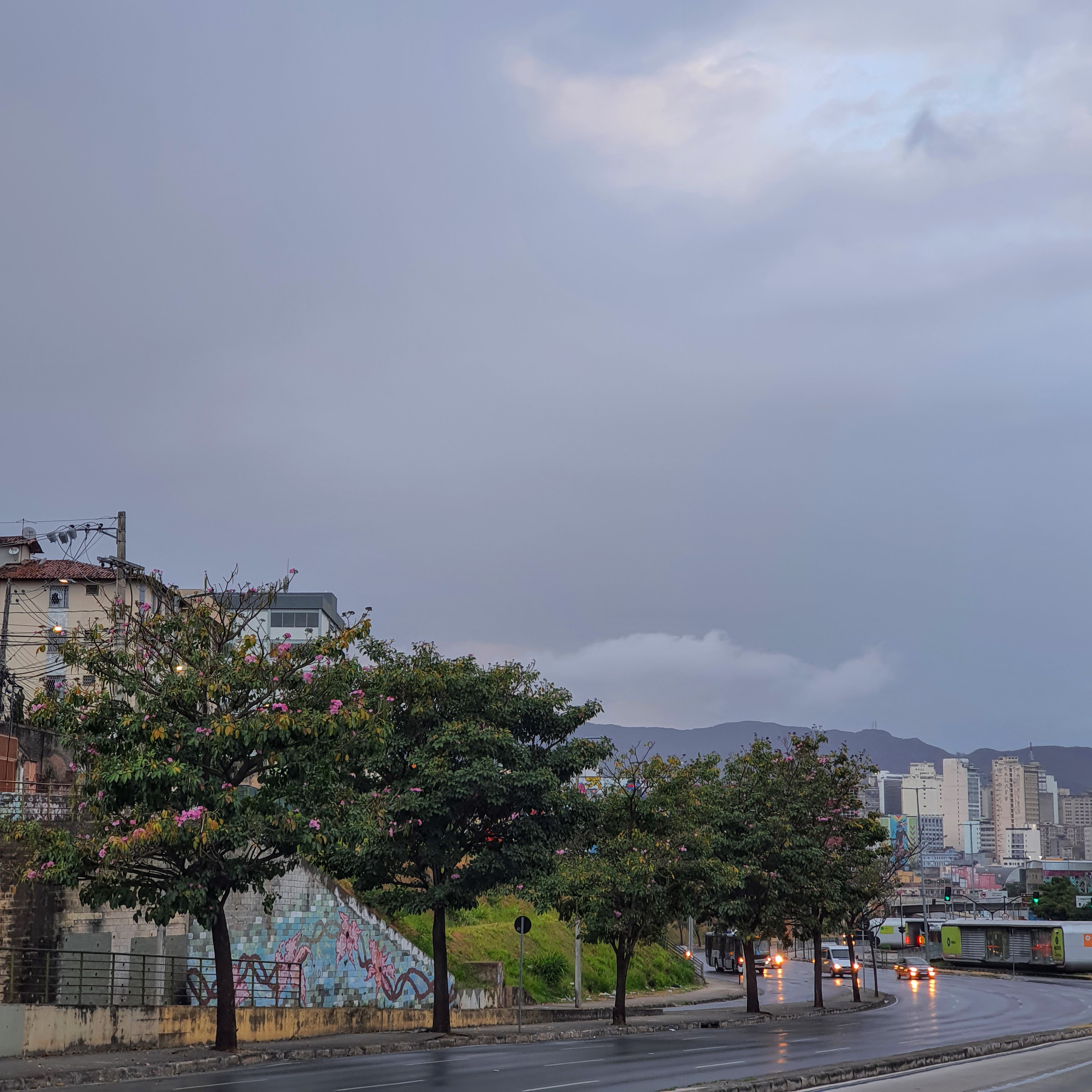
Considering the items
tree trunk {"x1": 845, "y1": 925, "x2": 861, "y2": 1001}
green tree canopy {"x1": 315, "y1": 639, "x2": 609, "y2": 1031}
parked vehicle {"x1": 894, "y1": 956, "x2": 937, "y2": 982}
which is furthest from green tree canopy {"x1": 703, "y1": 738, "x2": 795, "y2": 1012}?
parked vehicle {"x1": 894, "y1": 956, "x2": 937, "y2": 982}

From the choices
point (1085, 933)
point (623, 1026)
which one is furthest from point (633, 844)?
point (1085, 933)

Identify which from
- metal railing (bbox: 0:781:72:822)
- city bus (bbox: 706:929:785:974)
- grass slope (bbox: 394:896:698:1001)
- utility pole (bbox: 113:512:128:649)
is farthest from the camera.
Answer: city bus (bbox: 706:929:785:974)

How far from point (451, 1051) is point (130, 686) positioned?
12.0m

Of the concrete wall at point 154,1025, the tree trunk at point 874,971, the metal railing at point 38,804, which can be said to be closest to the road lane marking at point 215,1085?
the concrete wall at point 154,1025

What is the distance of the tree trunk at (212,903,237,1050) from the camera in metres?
26.3

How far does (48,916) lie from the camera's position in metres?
29.8

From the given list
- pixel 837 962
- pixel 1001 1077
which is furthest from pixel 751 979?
pixel 837 962

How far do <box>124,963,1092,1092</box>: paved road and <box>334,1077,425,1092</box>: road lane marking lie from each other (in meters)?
0.05

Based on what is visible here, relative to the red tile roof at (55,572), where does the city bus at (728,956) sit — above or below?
below

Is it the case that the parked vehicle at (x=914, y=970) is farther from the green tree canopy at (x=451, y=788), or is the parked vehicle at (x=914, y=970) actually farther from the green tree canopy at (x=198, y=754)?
the green tree canopy at (x=198, y=754)

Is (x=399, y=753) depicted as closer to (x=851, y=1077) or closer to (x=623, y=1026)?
(x=623, y=1026)

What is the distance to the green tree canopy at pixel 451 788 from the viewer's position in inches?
1288

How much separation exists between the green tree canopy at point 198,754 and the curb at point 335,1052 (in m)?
1.73

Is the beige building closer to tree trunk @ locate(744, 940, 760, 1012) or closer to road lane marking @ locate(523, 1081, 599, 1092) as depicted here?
tree trunk @ locate(744, 940, 760, 1012)
